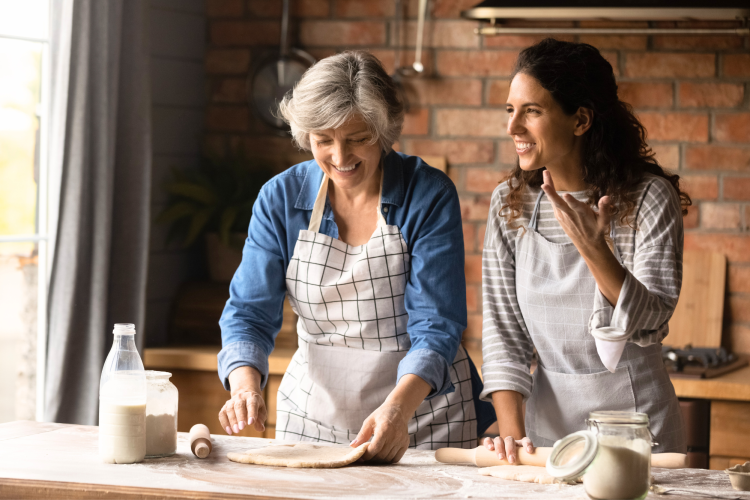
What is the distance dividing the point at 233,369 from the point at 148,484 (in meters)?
0.32

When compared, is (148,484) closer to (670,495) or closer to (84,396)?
(670,495)

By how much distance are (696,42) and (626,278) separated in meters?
1.57

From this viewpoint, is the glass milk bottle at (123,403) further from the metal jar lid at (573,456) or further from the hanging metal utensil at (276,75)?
the hanging metal utensil at (276,75)

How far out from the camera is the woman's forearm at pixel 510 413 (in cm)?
143

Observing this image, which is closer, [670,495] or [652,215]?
[670,495]

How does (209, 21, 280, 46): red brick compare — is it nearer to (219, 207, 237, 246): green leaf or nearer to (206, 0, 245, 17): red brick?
(206, 0, 245, 17): red brick

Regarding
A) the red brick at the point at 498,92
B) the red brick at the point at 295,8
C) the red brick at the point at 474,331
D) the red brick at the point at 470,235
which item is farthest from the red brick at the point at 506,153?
the red brick at the point at 295,8

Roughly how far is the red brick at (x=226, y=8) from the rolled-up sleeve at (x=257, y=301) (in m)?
1.46

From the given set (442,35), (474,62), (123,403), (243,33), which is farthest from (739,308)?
(123,403)

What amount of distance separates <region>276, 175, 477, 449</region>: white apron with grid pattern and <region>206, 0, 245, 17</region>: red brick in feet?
4.89

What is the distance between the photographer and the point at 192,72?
9.16ft

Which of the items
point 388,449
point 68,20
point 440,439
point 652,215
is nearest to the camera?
point 388,449

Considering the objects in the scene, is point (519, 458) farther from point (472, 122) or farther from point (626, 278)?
point (472, 122)

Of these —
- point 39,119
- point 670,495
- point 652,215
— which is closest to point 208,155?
point 39,119
